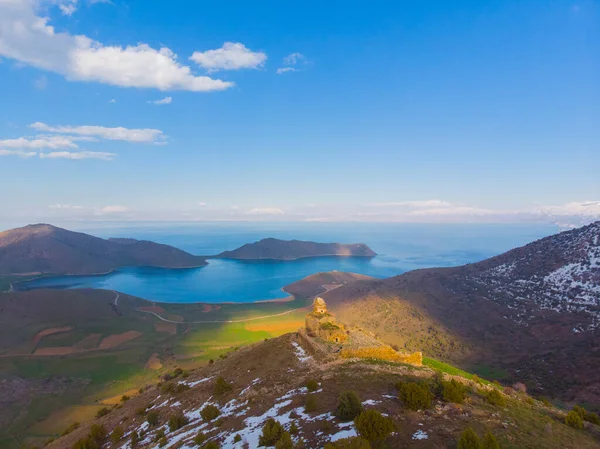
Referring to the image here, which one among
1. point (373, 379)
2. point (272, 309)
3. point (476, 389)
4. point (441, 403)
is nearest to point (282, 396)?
point (373, 379)

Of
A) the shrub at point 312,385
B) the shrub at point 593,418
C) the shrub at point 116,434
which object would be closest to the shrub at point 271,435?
the shrub at point 312,385

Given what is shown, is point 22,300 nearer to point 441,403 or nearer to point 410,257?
point 441,403

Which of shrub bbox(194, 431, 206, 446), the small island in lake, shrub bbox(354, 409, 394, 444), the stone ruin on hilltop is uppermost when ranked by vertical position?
shrub bbox(354, 409, 394, 444)

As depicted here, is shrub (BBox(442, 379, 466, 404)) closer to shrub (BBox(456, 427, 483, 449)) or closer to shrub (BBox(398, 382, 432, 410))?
shrub (BBox(398, 382, 432, 410))

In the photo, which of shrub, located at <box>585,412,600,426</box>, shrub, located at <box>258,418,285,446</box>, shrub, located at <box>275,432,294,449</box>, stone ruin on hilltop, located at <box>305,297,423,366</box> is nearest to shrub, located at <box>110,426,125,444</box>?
stone ruin on hilltop, located at <box>305,297,423,366</box>

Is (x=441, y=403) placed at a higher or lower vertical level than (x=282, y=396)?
higher

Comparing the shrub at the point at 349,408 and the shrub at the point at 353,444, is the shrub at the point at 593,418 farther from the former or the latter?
the shrub at the point at 353,444
